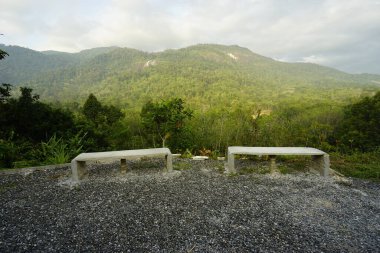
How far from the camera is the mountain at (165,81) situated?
5950 centimetres

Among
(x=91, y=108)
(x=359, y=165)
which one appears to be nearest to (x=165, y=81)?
(x=91, y=108)

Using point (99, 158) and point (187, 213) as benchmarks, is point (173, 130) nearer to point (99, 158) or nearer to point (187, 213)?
point (99, 158)

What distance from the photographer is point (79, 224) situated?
3213 millimetres

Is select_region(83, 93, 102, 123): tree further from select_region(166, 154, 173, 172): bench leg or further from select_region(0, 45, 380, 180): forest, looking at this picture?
select_region(166, 154, 173, 172): bench leg

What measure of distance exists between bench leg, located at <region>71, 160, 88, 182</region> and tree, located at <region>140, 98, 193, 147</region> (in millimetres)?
2022

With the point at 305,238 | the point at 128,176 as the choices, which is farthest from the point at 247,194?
the point at 128,176

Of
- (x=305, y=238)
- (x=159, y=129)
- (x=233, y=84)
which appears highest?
(x=233, y=84)

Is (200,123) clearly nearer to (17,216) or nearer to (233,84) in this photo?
(17,216)

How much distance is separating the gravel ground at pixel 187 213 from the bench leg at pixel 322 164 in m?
0.19

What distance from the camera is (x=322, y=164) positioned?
491 cm

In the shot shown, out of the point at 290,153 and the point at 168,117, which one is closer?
the point at 290,153

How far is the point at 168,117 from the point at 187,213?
3.36 m

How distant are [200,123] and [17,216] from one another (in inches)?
233

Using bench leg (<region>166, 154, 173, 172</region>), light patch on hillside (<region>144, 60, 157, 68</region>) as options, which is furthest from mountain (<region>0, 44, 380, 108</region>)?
bench leg (<region>166, 154, 173, 172</region>)
